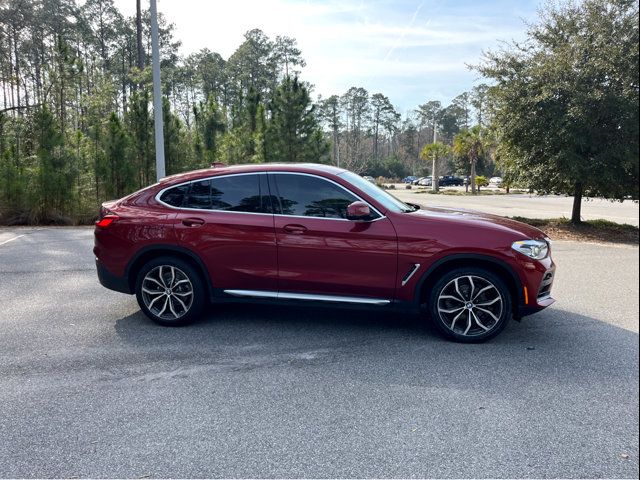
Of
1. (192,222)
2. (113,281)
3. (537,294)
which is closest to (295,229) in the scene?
(192,222)

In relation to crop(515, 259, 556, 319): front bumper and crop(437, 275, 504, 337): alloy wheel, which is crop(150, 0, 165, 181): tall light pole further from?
crop(515, 259, 556, 319): front bumper

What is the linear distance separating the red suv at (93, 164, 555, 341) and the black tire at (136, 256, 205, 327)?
0.04 feet

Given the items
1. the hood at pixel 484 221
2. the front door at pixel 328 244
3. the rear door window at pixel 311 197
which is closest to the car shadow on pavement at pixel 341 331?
the front door at pixel 328 244

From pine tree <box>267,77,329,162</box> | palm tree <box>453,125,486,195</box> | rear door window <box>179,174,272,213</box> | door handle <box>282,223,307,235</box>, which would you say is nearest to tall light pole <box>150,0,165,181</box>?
pine tree <box>267,77,329,162</box>

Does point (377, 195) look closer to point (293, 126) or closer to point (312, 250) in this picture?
point (312, 250)

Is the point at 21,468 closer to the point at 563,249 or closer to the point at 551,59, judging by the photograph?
the point at 563,249

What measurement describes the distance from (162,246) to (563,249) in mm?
8613

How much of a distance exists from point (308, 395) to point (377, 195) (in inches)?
91.6

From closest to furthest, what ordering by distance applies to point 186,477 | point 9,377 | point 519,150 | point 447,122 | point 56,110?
point 186,477 < point 9,377 < point 519,150 < point 56,110 < point 447,122

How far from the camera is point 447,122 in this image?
263ft

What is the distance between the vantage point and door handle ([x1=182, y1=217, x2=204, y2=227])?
4859mm

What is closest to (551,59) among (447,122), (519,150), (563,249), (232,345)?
(519,150)

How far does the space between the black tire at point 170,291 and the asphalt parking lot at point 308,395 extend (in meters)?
0.20

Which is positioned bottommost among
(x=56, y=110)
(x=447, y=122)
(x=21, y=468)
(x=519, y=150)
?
(x=21, y=468)
